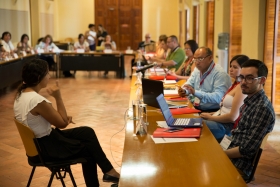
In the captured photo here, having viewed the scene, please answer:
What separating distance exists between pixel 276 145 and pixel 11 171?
120 inches

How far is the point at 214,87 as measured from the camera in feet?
15.2

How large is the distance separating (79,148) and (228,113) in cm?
133

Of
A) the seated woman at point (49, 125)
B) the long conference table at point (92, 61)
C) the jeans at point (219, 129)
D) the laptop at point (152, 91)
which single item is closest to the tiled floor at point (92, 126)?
the long conference table at point (92, 61)

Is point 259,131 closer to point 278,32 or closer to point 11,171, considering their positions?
point 11,171

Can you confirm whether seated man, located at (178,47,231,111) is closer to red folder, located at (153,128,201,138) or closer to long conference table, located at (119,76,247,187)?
red folder, located at (153,128,201,138)

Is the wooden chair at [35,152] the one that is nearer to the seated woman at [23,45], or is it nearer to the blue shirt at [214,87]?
the blue shirt at [214,87]

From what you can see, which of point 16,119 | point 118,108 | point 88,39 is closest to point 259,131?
point 16,119

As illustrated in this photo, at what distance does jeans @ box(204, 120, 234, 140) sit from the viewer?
3916mm

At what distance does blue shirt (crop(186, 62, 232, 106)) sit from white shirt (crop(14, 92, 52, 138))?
1.80m

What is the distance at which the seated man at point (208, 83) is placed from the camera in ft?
14.8

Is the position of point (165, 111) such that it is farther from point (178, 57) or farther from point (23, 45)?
point (23, 45)

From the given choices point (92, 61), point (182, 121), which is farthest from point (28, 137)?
point (92, 61)

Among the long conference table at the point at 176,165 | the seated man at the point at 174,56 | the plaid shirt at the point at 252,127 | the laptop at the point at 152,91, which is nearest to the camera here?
the long conference table at the point at 176,165

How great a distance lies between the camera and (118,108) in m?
7.75
